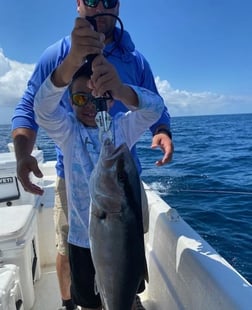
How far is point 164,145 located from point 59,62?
2.76 ft

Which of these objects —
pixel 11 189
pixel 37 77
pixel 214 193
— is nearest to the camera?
pixel 37 77

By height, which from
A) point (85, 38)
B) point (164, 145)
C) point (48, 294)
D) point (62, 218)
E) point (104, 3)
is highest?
point (104, 3)

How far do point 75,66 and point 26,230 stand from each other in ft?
4.81

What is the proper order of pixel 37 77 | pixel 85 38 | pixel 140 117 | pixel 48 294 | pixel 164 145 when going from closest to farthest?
pixel 85 38 → pixel 140 117 → pixel 164 145 → pixel 37 77 → pixel 48 294

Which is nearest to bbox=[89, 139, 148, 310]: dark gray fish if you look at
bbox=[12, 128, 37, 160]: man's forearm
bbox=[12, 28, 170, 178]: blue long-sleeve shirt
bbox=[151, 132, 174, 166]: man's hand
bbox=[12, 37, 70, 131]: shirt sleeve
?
bbox=[151, 132, 174, 166]: man's hand

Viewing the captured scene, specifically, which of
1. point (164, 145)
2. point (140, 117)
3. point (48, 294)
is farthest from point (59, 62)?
point (48, 294)

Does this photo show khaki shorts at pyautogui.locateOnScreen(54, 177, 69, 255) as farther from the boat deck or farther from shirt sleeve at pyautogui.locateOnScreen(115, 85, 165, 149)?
the boat deck

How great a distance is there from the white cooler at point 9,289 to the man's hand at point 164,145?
3.36 ft

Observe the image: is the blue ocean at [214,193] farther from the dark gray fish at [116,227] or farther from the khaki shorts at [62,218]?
the dark gray fish at [116,227]

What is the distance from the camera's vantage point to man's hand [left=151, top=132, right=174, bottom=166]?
1709mm

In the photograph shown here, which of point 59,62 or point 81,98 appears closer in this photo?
point 81,98

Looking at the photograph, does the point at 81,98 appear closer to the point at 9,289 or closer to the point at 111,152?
the point at 111,152

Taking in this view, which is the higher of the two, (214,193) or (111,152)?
(111,152)

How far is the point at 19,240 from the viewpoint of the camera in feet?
7.63
